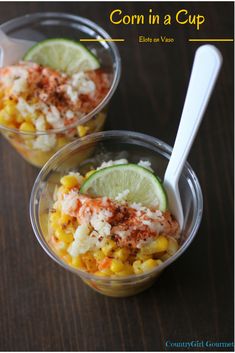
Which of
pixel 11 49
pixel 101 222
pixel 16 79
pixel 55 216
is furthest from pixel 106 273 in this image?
pixel 11 49

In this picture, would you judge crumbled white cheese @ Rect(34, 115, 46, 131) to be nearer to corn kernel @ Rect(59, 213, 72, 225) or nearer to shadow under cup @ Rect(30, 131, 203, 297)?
shadow under cup @ Rect(30, 131, 203, 297)

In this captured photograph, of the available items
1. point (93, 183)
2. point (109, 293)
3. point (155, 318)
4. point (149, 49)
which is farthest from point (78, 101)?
point (155, 318)

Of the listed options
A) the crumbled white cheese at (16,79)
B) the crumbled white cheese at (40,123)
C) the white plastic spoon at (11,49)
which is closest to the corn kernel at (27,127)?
the crumbled white cheese at (40,123)

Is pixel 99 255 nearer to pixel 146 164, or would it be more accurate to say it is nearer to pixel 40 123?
pixel 146 164

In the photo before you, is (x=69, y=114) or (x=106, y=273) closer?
(x=106, y=273)

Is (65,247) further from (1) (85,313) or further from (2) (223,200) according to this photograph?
(2) (223,200)

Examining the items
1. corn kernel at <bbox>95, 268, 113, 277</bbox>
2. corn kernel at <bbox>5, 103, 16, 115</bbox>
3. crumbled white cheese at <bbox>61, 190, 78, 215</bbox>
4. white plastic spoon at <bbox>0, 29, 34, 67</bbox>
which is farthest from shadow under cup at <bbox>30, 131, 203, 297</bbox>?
white plastic spoon at <bbox>0, 29, 34, 67</bbox>

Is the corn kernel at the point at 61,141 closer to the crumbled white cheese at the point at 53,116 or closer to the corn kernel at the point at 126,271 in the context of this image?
the crumbled white cheese at the point at 53,116
